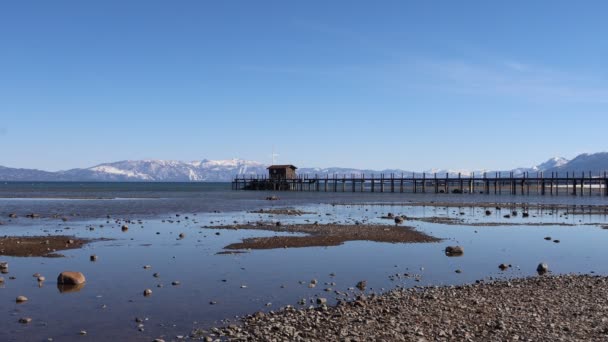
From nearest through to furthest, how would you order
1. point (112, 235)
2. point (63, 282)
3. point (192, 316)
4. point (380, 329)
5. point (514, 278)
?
point (380, 329), point (192, 316), point (63, 282), point (514, 278), point (112, 235)

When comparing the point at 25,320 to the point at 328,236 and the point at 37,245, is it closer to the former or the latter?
the point at 37,245

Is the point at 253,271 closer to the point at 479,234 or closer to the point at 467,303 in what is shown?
the point at 467,303

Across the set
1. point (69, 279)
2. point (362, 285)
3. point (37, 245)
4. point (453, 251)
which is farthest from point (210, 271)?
point (453, 251)

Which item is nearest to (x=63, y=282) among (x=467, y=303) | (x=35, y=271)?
(x=35, y=271)

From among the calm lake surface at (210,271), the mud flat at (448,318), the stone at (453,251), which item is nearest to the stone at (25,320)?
the calm lake surface at (210,271)

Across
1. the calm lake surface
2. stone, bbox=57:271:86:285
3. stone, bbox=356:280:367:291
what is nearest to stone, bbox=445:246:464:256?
the calm lake surface

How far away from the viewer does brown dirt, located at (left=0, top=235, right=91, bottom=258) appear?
28031 millimetres

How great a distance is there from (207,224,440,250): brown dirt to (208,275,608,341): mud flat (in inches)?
549

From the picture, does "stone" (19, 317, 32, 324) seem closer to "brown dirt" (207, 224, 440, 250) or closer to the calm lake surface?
the calm lake surface

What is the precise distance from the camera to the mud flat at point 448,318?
1405 cm

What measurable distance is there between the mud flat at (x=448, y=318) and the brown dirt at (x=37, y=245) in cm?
1694

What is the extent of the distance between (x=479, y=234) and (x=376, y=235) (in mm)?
7276

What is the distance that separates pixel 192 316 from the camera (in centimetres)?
1636

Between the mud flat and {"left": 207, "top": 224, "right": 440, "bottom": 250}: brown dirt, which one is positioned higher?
{"left": 207, "top": 224, "right": 440, "bottom": 250}: brown dirt
